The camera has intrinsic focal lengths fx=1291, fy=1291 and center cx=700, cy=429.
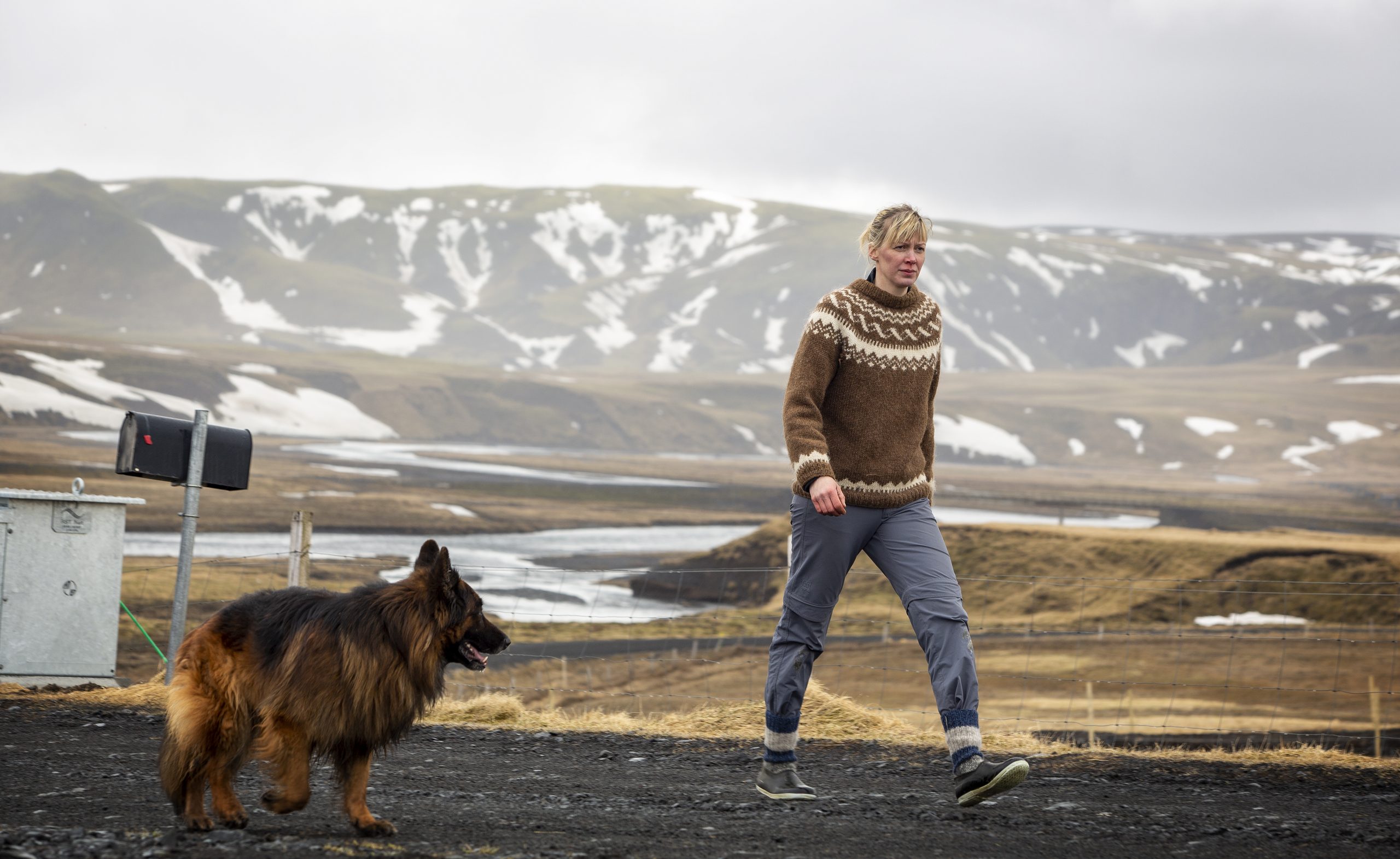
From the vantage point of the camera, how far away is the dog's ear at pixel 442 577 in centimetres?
471

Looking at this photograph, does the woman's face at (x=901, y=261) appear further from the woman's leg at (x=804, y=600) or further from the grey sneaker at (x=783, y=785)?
the grey sneaker at (x=783, y=785)

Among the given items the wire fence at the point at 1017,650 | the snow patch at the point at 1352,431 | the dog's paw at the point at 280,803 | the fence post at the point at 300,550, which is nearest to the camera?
the dog's paw at the point at 280,803

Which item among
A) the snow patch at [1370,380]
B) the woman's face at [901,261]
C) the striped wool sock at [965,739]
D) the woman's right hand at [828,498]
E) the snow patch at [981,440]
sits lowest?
the striped wool sock at [965,739]

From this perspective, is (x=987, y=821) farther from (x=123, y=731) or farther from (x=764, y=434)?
(x=764, y=434)

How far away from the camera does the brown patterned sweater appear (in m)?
5.26

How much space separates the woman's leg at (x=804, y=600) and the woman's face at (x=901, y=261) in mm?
952

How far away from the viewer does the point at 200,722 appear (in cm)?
479

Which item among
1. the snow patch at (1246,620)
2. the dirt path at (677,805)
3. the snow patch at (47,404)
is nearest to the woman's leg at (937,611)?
the dirt path at (677,805)

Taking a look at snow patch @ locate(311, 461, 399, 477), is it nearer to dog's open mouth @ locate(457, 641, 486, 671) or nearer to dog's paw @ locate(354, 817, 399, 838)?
dog's paw @ locate(354, 817, 399, 838)

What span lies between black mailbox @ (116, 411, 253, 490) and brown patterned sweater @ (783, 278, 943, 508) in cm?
440

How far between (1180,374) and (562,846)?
179818 millimetres

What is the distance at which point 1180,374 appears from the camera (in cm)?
17225

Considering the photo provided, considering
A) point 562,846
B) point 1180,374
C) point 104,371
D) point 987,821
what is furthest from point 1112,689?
point 1180,374

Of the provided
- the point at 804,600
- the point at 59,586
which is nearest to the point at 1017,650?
the point at 59,586
